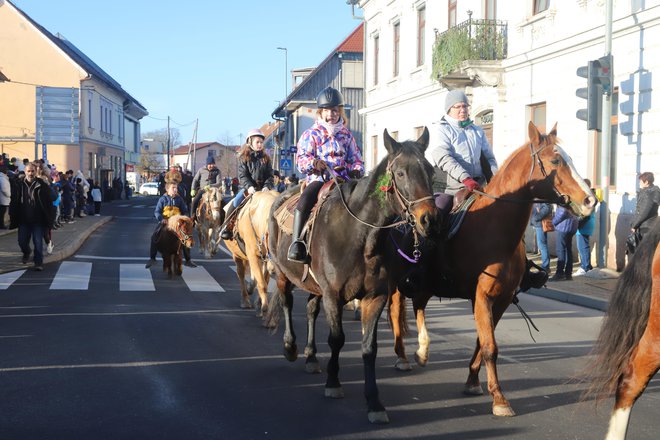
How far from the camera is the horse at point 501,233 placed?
19.1 feet

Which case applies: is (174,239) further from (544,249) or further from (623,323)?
(623,323)

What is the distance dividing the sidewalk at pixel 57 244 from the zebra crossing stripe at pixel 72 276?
68cm

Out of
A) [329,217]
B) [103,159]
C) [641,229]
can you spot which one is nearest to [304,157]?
[329,217]

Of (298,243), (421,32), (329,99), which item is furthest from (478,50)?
(298,243)

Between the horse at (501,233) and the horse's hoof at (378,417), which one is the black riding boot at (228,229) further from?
the horse's hoof at (378,417)

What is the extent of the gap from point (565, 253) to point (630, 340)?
10.4 m

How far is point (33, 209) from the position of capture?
1470 centimetres

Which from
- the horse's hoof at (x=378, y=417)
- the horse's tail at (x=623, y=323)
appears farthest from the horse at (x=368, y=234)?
the horse's tail at (x=623, y=323)

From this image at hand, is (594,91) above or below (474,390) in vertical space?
above

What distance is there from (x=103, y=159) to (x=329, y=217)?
5634cm

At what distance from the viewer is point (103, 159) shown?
195 ft

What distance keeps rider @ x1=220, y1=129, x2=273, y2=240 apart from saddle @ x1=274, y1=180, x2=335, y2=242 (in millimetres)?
3126

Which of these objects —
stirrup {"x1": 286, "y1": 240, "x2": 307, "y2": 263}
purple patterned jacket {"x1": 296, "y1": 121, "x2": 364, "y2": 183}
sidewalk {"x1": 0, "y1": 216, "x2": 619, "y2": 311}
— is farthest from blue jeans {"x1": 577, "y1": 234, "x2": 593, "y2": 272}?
stirrup {"x1": 286, "y1": 240, "x2": 307, "y2": 263}

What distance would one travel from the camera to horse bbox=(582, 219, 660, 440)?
4395 millimetres
